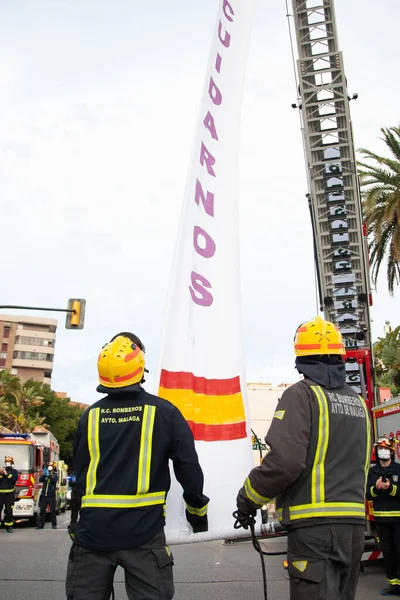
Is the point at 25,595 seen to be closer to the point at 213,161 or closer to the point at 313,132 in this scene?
the point at 213,161

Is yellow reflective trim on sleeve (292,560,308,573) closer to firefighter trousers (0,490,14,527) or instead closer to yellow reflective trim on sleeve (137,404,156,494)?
yellow reflective trim on sleeve (137,404,156,494)

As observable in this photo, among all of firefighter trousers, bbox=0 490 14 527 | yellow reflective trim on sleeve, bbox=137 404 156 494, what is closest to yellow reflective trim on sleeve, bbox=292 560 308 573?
yellow reflective trim on sleeve, bbox=137 404 156 494

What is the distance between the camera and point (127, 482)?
134 inches

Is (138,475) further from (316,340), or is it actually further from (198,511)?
(316,340)

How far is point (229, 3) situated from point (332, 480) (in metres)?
4.81

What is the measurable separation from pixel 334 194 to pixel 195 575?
808 cm

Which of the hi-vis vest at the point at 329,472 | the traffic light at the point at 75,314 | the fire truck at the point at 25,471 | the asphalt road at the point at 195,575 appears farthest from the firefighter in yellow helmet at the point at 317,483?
the fire truck at the point at 25,471

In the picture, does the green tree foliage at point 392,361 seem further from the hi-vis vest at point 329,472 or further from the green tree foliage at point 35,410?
the green tree foliage at point 35,410

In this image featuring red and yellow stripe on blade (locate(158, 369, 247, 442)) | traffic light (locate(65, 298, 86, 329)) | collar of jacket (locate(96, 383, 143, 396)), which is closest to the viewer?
collar of jacket (locate(96, 383, 143, 396))

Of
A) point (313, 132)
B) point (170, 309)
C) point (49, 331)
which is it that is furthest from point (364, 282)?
point (49, 331)

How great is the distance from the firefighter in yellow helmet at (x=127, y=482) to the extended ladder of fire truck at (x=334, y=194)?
9.38 metres

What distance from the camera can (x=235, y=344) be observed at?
16.1 feet

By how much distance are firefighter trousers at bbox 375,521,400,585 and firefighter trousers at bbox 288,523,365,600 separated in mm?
4418

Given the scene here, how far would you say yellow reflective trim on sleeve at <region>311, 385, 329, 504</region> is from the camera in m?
3.39
